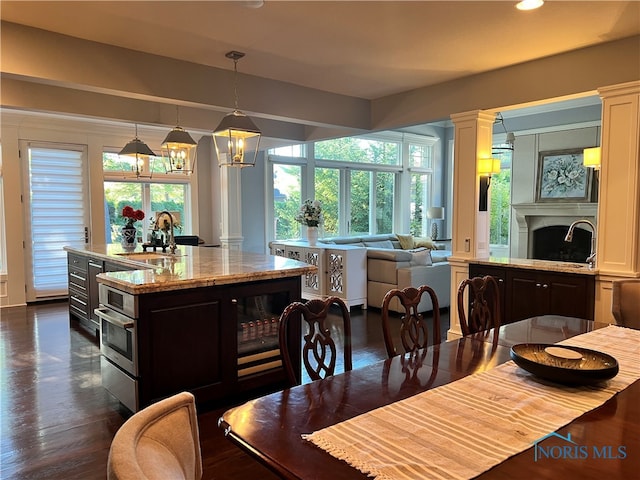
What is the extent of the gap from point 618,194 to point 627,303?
127cm

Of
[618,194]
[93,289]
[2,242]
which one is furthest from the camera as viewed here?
[2,242]

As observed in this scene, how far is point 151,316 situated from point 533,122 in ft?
25.6

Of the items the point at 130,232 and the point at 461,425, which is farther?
the point at 130,232

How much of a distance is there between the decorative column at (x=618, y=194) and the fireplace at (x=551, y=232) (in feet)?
14.2

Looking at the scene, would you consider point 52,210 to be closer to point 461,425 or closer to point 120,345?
point 120,345

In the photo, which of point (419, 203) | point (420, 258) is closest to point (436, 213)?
point (419, 203)

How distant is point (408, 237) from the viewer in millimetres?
8898

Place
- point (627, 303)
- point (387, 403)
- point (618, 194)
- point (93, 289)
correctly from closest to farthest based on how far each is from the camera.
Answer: point (387, 403), point (627, 303), point (618, 194), point (93, 289)

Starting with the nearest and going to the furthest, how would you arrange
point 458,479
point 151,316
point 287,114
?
point 458,479 < point 151,316 < point 287,114

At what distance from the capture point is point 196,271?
10.9 feet

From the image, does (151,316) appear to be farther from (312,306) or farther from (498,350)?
(498,350)

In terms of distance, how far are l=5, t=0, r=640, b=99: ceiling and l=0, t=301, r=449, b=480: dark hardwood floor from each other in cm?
272

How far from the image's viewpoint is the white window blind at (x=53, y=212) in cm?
686

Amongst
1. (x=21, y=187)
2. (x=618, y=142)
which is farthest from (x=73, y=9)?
(x=21, y=187)
